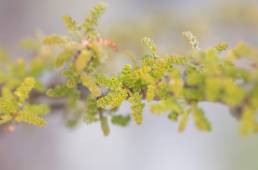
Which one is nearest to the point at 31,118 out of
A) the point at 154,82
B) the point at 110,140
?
the point at 154,82

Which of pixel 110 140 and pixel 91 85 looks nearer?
pixel 91 85

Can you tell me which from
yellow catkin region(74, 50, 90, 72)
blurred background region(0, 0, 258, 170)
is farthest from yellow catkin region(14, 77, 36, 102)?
blurred background region(0, 0, 258, 170)

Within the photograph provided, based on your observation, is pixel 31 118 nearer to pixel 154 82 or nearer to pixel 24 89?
pixel 24 89

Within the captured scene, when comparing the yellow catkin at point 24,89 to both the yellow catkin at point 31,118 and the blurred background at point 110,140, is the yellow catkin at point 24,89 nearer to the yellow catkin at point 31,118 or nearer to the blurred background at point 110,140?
the yellow catkin at point 31,118

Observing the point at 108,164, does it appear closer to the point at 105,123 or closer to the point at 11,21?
the point at 11,21

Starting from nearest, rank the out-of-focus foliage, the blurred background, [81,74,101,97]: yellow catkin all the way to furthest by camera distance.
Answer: the out-of-focus foliage, [81,74,101,97]: yellow catkin, the blurred background

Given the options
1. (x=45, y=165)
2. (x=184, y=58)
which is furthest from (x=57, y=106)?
(x=45, y=165)

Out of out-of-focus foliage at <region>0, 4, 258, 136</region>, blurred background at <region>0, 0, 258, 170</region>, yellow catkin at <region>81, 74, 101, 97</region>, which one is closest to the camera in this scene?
out-of-focus foliage at <region>0, 4, 258, 136</region>

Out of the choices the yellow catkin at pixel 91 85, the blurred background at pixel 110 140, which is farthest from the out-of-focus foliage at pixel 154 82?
the blurred background at pixel 110 140

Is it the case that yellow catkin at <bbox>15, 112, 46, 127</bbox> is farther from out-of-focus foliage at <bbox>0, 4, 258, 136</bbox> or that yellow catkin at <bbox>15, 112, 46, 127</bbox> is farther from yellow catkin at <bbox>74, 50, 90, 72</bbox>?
yellow catkin at <bbox>74, 50, 90, 72</bbox>
